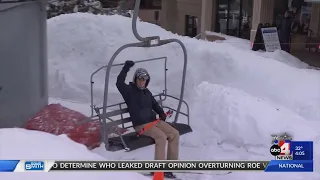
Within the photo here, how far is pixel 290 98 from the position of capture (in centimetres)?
955

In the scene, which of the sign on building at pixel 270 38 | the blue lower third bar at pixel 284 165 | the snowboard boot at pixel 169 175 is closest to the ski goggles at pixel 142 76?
the snowboard boot at pixel 169 175

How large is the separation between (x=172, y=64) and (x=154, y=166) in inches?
249

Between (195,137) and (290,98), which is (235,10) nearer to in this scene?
(290,98)

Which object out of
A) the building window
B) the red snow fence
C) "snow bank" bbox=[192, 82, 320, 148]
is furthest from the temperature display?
the building window

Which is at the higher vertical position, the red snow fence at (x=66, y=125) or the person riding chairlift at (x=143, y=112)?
the person riding chairlift at (x=143, y=112)

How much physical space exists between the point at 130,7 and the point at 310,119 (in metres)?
21.1

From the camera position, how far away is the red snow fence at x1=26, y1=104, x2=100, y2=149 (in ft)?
25.8

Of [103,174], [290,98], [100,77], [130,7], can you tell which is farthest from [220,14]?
[103,174]

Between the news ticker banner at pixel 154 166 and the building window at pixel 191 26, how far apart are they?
21.9 m

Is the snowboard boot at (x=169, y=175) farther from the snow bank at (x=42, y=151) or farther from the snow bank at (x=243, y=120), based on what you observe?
the snow bank at (x=42, y=151)

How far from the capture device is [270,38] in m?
15.2

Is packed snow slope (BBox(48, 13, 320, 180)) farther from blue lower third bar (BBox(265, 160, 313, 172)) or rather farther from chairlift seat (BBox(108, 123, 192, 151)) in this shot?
blue lower third bar (BBox(265, 160, 313, 172))

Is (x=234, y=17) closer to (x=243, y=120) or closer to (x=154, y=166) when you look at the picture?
(x=243, y=120)

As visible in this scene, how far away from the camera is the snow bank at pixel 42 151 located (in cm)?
439
